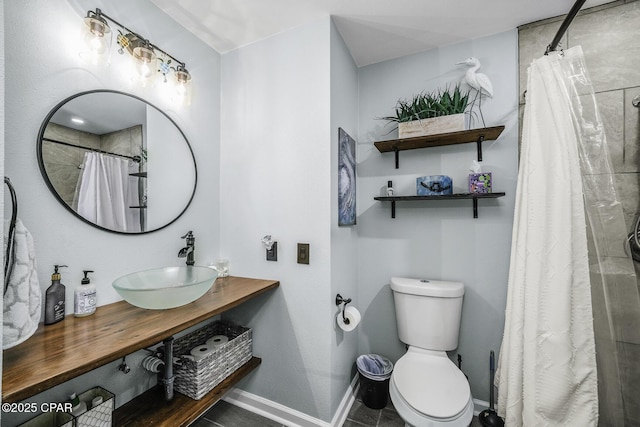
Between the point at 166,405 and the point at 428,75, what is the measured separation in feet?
8.22

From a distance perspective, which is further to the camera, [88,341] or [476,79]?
[476,79]

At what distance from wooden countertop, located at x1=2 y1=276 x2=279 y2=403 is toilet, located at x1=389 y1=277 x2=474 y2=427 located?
95 cm

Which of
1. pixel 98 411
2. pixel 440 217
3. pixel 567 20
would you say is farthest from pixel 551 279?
pixel 98 411

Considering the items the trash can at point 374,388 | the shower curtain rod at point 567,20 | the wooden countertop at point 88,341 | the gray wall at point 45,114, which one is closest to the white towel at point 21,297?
the wooden countertop at point 88,341

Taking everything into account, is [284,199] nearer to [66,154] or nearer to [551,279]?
[66,154]

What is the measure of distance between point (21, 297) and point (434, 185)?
1951 millimetres

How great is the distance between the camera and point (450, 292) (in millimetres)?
1584

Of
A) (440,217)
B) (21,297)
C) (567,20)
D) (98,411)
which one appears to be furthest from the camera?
(440,217)

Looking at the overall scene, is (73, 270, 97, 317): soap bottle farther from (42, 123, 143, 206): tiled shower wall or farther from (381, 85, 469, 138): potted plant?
(381, 85, 469, 138): potted plant

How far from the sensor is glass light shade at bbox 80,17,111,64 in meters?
1.12

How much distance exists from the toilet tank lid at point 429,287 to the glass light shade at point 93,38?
1987 mm

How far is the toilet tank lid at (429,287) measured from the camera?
1587 millimetres

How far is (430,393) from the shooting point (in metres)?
1.28

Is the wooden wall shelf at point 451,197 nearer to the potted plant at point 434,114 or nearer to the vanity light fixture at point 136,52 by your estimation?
the potted plant at point 434,114
